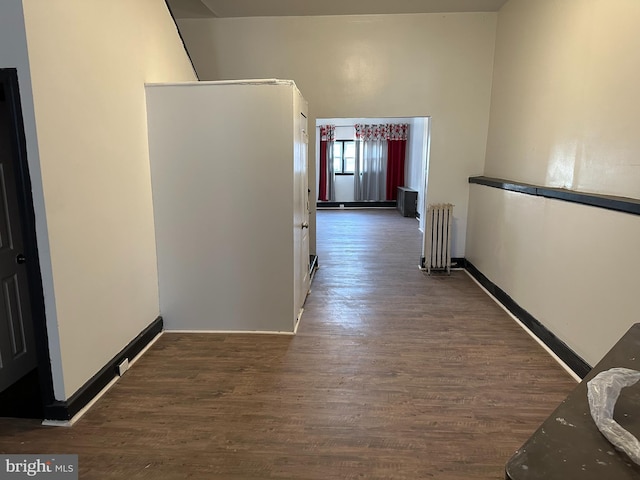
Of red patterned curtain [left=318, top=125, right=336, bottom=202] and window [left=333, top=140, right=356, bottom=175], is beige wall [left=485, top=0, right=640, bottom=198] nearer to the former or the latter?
red patterned curtain [left=318, top=125, right=336, bottom=202]

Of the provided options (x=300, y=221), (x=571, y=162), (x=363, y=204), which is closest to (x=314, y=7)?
(x=300, y=221)

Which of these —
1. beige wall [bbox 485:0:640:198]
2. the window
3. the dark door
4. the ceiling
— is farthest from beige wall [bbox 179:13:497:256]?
the window

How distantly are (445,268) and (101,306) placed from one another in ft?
13.2

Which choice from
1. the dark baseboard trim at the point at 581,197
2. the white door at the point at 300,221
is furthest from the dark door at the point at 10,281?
the dark baseboard trim at the point at 581,197

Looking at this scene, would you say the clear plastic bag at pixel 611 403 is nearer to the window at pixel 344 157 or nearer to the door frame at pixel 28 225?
the door frame at pixel 28 225

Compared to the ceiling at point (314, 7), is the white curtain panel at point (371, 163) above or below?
below

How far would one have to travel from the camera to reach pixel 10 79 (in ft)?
5.99

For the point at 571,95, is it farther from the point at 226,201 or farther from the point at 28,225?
the point at 28,225

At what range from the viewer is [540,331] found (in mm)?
3135

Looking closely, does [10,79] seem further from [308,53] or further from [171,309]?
[308,53]

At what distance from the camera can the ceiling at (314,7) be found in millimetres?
4254

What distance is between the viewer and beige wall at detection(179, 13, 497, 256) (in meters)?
4.66

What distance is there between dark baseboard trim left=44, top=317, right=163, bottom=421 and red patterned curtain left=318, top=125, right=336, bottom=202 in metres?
8.71

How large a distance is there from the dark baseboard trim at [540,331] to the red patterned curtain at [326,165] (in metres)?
7.29
